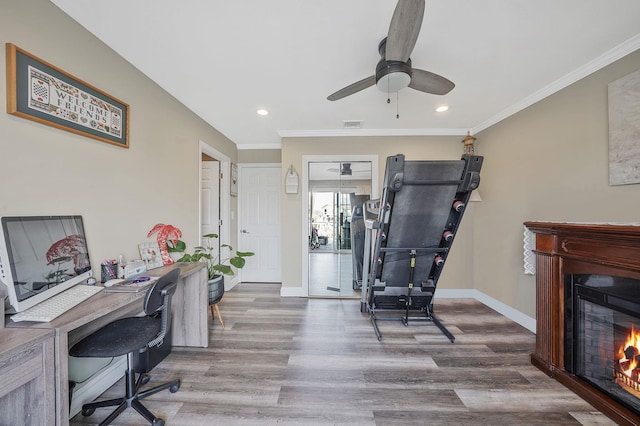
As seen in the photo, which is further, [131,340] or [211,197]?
[211,197]

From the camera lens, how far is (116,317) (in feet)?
5.93

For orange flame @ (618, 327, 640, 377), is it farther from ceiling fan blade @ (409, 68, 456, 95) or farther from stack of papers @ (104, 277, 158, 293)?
stack of papers @ (104, 277, 158, 293)

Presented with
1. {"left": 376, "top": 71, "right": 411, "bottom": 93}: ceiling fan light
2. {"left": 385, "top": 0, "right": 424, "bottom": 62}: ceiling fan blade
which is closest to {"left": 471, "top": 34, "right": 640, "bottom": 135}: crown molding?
{"left": 376, "top": 71, "right": 411, "bottom": 93}: ceiling fan light

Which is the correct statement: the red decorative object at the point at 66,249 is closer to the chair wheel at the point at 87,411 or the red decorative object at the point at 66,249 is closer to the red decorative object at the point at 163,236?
the red decorative object at the point at 163,236

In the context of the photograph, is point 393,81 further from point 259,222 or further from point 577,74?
point 259,222

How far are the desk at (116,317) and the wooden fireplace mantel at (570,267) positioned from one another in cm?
290

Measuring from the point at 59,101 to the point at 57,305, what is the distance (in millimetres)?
1216

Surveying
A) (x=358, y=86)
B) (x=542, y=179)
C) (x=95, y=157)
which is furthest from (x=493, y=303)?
(x=95, y=157)

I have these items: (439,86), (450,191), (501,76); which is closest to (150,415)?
(450,191)

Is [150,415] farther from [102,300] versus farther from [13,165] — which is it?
[13,165]

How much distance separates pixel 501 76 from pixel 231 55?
94.8 inches

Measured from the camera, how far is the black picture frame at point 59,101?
124cm

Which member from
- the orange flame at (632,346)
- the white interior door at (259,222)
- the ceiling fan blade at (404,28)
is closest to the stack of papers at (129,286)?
the ceiling fan blade at (404,28)

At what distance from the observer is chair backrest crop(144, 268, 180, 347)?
1.35 meters
